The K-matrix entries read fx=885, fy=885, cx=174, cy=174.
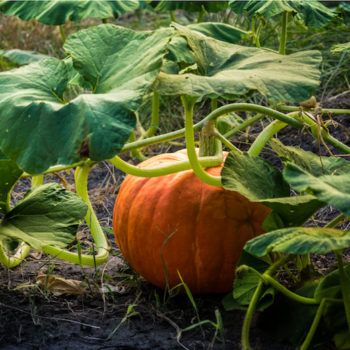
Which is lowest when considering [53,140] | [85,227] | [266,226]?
[85,227]

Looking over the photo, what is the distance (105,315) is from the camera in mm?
2148

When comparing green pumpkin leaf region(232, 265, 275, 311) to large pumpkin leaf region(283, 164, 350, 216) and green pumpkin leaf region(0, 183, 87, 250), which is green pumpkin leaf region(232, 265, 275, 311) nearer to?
large pumpkin leaf region(283, 164, 350, 216)

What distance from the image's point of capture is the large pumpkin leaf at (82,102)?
183 cm

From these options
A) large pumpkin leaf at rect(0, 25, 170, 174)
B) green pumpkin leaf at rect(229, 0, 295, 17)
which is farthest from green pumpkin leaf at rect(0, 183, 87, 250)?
green pumpkin leaf at rect(229, 0, 295, 17)

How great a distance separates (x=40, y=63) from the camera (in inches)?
85.3

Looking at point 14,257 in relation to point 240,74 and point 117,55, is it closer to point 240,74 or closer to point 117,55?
point 117,55

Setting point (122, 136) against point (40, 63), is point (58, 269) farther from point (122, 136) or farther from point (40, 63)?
point (122, 136)

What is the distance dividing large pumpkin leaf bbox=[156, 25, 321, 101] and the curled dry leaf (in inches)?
24.6

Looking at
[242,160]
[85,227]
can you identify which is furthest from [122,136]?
[85,227]

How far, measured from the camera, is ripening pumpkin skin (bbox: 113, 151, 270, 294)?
2145 millimetres

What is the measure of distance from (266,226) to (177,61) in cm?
48

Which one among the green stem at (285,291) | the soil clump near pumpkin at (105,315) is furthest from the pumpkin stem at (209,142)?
the green stem at (285,291)

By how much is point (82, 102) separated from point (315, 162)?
1.92ft

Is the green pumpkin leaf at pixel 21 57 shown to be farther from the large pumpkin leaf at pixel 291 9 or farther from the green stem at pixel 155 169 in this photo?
the green stem at pixel 155 169
